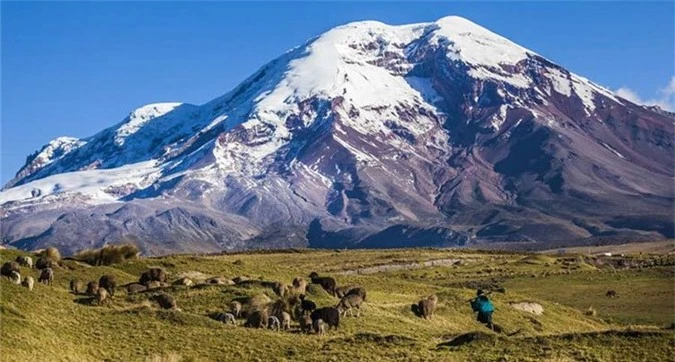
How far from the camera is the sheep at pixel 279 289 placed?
49.5m

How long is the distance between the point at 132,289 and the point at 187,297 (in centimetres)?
421

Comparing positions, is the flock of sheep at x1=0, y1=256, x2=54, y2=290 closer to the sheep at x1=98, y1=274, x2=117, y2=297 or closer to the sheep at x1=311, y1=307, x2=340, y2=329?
the sheep at x1=98, y1=274, x2=117, y2=297

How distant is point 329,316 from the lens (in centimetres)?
4256

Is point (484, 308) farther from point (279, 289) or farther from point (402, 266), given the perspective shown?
point (402, 266)

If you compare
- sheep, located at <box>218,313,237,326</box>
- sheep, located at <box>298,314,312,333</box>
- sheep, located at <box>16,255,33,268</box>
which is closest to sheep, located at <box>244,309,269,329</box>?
sheep, located at <box>218,313,237,326</box>

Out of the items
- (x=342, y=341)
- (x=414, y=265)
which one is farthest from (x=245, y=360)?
(x=414, y=265)

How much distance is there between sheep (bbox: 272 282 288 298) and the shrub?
18.2 meters

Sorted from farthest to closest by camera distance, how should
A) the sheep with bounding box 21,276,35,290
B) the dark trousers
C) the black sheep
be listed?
the dark trousers
the black sheep
the sheep with bounding box 21,276,35,290

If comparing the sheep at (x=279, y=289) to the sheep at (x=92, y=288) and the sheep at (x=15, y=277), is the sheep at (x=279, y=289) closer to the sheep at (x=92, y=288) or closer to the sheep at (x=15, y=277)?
the sheep at (x=92, y=288)

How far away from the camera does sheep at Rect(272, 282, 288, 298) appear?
49.5 meters

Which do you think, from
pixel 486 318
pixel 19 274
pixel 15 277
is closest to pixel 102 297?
pixel 15 277

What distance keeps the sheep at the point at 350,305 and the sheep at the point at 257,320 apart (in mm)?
5287

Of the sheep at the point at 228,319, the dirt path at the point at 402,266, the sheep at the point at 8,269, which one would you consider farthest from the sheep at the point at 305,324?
the dirt path at the point at 402,266

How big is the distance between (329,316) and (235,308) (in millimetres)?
5143
